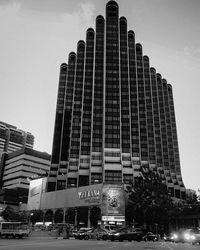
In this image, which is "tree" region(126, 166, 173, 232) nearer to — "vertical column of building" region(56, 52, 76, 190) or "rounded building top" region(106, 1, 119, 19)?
"vertical column of building" region(56, 52, 76, 190)

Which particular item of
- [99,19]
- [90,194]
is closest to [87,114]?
[90,194]

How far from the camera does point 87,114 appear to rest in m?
131

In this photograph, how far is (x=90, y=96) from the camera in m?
136

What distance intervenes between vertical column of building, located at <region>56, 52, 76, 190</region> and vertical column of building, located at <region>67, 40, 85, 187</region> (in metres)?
3.81

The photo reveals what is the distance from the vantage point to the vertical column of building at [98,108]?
11838cm

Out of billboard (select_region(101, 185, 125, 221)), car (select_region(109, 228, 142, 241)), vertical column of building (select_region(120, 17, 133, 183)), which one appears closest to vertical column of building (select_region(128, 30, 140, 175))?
vertical column of building (select_region(120, 17, 133, 183))

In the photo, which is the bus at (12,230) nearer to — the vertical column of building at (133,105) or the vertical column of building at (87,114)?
the vertical column of building at (87,114)

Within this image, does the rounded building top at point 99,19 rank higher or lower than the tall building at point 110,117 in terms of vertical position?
higher

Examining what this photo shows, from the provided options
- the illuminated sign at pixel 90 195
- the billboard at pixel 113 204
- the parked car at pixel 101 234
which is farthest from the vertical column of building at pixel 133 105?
the parked car at pixel 101 234

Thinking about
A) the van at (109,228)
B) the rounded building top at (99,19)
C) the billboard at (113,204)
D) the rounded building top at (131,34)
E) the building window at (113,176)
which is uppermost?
the rounded building top at (99,19)

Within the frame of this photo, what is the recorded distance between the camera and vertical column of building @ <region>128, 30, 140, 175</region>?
12412cm

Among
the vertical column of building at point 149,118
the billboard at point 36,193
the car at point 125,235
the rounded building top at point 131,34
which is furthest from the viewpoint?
the rounded building top at point 131,34

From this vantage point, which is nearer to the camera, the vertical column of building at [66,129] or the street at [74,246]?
the street at [74,246]

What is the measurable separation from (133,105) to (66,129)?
34490 mm
